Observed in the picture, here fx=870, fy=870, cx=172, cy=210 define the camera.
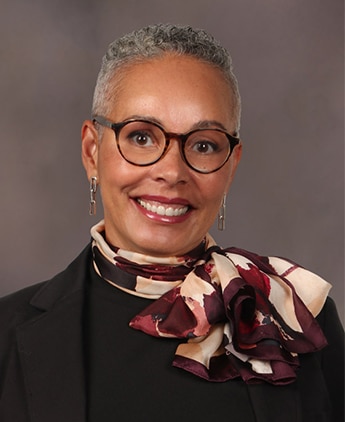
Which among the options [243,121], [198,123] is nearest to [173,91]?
[198,123]

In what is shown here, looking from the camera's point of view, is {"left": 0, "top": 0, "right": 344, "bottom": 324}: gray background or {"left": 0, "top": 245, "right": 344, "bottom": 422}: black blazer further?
{"left": 0, "top": 0, "right": 344, "bottom": 324}: gray background

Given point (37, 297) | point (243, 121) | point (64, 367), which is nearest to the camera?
point (64, 367)

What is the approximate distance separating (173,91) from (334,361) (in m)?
0.82

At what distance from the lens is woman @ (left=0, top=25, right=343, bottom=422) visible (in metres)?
2.04

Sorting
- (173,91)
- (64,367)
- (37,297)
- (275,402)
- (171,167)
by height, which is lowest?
(275,402)

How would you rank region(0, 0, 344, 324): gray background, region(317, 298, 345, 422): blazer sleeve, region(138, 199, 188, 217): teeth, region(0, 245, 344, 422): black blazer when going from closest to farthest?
region(0, 245, 344, 422): black blazer → region(138, 199, 188, 217): teeth → region(317, 298, 345, 422): blazer sleeve → region(0, 0, 344, 324): gray background

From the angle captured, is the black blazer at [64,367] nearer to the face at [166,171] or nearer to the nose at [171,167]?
the face at [166,171]

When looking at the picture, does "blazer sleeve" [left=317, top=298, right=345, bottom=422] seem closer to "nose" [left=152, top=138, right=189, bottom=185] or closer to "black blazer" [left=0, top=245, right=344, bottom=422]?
"black blazer" [left=0, top=245, right=344, bottom=422]

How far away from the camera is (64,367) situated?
2.04 metres

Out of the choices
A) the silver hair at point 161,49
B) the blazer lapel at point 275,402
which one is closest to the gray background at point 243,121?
the silver hair at point 161,49

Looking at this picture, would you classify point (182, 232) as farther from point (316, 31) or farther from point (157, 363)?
point (316, 31)

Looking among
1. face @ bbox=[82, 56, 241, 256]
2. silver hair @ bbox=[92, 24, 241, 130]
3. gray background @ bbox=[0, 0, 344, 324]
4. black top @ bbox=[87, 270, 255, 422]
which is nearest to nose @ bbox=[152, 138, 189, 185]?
face @ bbox=[82, 56, 241, 256]

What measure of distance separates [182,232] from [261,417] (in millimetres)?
479

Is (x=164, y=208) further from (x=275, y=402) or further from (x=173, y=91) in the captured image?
(x=275, y=402)
